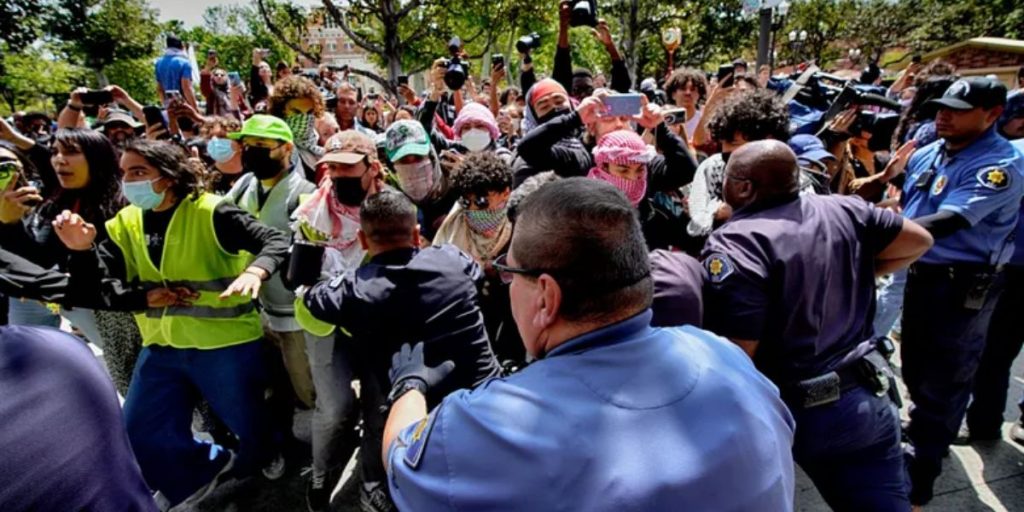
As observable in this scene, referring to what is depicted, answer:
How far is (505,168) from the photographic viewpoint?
9.05 feet

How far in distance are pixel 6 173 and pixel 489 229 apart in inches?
91.6

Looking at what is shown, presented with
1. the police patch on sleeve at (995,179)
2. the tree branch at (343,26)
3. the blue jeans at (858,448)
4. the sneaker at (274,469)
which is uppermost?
the tree branch at (343,26)

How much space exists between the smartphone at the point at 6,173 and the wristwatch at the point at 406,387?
2.40 metres

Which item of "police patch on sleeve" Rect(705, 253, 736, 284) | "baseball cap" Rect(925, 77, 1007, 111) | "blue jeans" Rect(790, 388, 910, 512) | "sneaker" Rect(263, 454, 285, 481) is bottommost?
"sneaker" Rect(263, 454, 285, 481)

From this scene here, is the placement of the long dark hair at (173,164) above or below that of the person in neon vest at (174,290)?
above

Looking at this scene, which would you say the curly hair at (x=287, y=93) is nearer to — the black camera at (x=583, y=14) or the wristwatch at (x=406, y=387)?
the black camera at (x=583, y=14)

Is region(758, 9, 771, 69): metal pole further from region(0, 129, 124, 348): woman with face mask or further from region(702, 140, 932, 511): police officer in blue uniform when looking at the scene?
region(0, 129, 124, 348): woman with face mask

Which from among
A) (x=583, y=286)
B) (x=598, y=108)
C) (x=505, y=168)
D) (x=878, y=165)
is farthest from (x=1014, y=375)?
(x=583, y=286)

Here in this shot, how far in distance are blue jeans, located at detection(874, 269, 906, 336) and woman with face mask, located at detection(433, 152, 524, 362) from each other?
2433mm

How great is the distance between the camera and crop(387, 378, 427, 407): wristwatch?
5.11 ft

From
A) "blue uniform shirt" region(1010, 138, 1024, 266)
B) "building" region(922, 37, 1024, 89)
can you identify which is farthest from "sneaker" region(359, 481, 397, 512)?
"building" region(922, 37, 1024, 89)

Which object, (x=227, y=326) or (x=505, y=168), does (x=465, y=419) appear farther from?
(x=227, y=326)

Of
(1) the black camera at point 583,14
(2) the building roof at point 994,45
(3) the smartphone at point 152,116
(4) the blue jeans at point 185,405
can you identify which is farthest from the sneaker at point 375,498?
(2) the building roof at point 994,45

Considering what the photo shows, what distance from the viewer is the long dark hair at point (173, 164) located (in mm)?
2467
